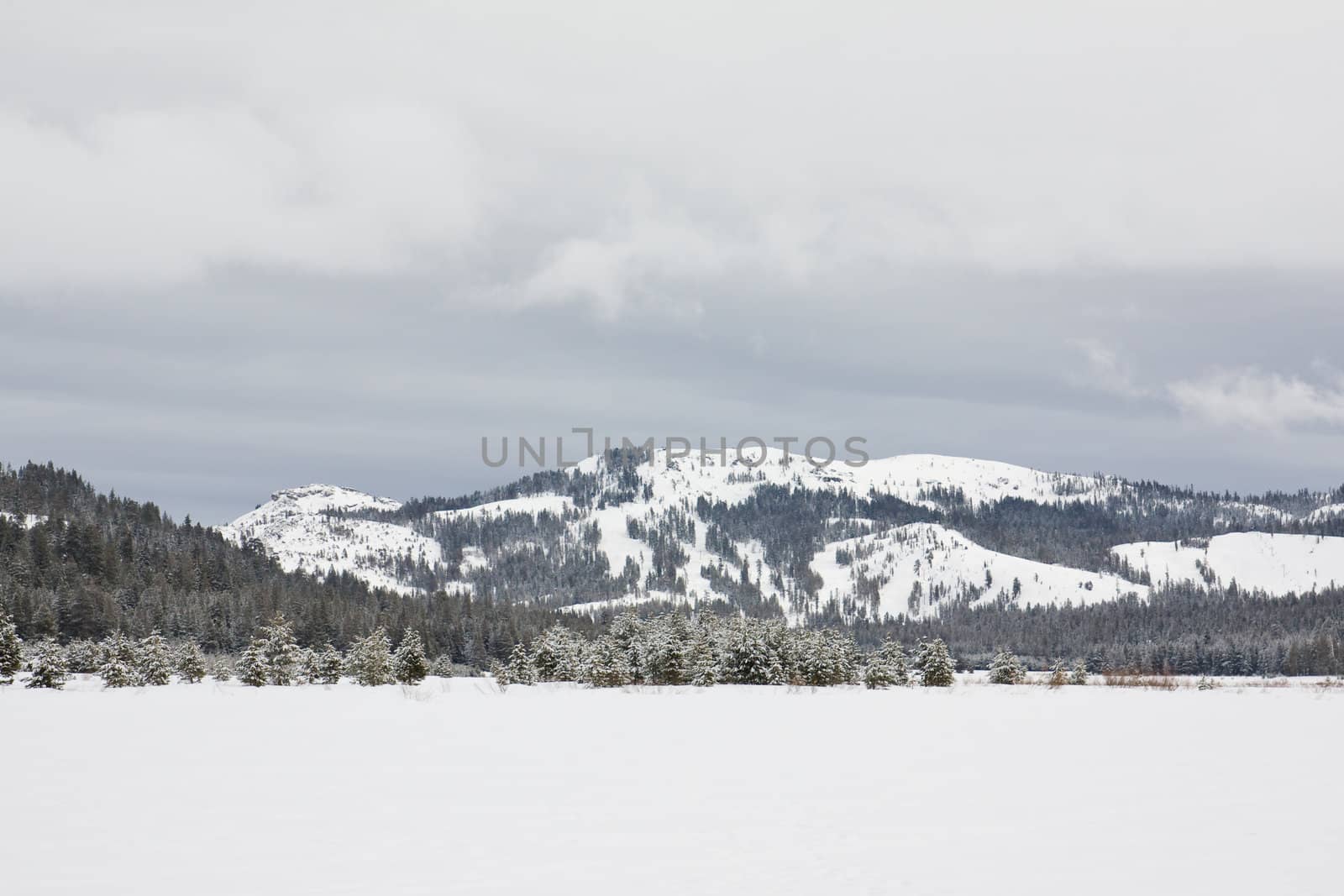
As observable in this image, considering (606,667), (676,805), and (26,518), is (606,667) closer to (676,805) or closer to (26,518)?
(676,805)

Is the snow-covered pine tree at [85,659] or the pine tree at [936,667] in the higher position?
the pine tree at [936,667]

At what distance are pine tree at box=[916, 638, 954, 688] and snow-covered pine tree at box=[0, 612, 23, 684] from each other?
6756 centimetres

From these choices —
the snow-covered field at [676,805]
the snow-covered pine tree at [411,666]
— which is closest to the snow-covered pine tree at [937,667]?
the snow-covered field at [676,805]

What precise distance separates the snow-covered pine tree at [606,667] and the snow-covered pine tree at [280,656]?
25.1 m

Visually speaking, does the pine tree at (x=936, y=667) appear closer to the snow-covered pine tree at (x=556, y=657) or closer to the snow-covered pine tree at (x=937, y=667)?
the snow-covered pine tree at (x=937, y=667)

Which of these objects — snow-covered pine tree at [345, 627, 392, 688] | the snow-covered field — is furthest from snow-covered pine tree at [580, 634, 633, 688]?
the snow-covered field

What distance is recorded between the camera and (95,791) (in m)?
20.2

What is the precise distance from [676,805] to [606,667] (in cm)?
4984

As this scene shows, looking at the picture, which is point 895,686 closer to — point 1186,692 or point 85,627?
point 1186,692

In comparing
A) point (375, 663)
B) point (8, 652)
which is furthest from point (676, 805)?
point (8, 652)

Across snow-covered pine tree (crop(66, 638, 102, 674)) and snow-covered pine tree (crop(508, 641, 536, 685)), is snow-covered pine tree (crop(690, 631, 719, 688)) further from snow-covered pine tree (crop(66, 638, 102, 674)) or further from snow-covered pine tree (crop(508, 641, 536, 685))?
snow-covered pine tree (crop(66, 638, 102, 674))

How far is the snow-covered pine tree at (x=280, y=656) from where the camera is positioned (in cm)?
7169

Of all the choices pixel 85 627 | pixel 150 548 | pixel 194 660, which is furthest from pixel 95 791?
pixel 150 548

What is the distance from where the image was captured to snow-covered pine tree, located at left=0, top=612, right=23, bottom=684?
64938 mm
